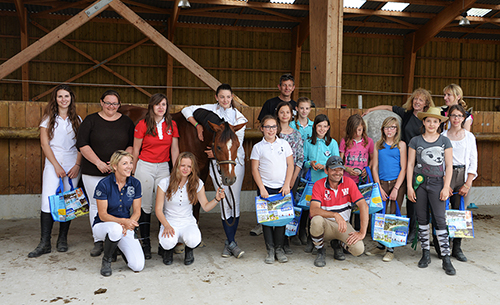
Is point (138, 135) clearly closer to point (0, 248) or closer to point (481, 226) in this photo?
point (0, 248)

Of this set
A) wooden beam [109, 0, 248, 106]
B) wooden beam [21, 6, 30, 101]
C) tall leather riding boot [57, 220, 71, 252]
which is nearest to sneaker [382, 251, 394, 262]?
tall leather riding boot [57, 220, 71, 252]

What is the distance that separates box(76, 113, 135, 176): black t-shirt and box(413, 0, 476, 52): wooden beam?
36.0 ft

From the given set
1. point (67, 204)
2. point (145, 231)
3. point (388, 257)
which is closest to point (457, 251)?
point (388, 257)

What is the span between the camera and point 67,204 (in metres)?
3.48

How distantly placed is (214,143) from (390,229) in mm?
1755

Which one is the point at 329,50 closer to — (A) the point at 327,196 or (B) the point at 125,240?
(A) the point at 327,196

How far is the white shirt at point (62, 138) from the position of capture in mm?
3531

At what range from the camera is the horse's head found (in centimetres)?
306

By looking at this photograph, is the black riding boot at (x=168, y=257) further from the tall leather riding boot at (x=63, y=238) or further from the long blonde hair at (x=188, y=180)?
the tall leather riding boot at (x=63, y=238)

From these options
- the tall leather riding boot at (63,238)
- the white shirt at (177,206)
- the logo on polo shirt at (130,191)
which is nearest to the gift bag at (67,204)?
the tall leather riding boot at (63,238)

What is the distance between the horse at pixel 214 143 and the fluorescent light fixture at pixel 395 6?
34.8 ft

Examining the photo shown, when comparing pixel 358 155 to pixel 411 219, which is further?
pixel 411 219

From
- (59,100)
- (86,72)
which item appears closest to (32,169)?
(59,100)

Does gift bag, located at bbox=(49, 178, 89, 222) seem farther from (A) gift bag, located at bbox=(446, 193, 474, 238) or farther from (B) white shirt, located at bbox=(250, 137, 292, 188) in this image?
(A) gift bag, located at bbox=(446, 193, 474, 238)
